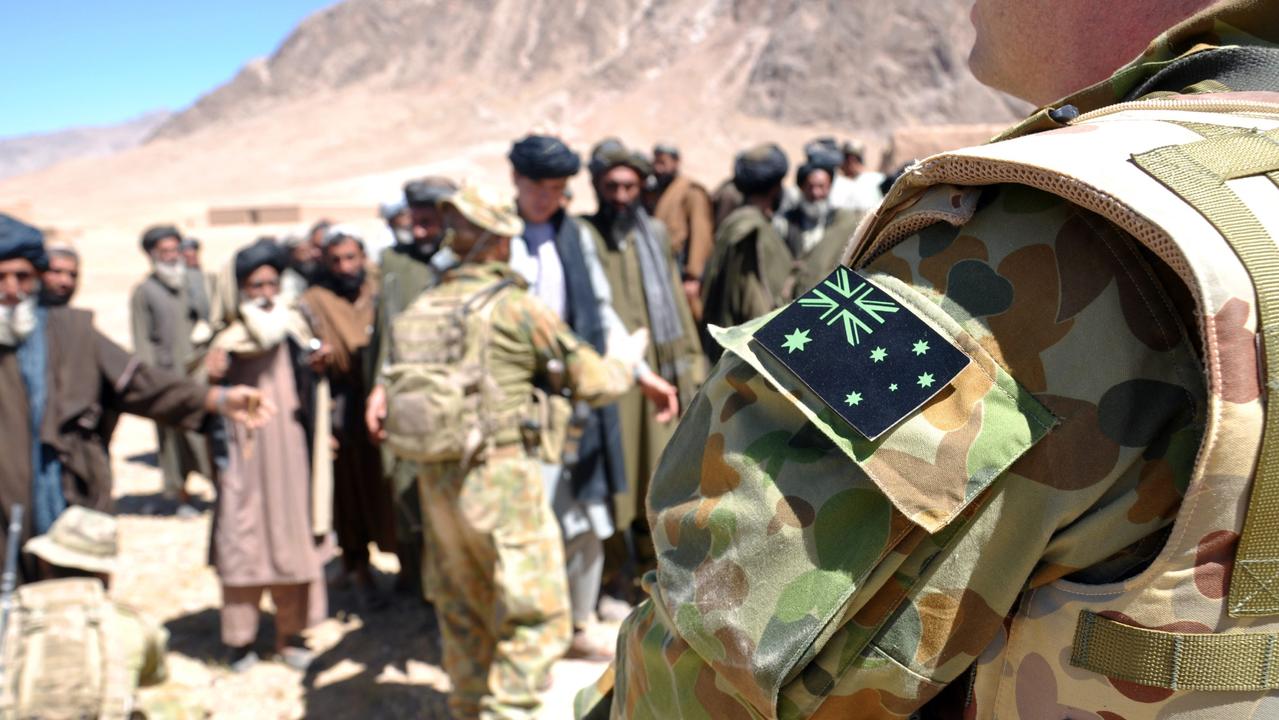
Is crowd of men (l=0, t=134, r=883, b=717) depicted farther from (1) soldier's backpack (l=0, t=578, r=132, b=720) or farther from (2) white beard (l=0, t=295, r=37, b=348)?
(1) soldier's backpack (l=0, t=578, r=132, b=720)

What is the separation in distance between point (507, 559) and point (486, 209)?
113 cm

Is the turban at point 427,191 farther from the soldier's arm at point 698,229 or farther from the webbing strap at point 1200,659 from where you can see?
the webbing strap at point 1200,659

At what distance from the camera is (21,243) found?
2.83 m

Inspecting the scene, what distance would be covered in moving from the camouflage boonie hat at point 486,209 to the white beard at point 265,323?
1309 millimetres

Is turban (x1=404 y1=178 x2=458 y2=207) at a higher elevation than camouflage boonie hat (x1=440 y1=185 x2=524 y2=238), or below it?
higher

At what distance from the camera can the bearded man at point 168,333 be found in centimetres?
652

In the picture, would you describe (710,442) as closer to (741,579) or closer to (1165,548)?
(741,579)

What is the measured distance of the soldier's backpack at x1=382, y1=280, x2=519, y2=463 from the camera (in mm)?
2771

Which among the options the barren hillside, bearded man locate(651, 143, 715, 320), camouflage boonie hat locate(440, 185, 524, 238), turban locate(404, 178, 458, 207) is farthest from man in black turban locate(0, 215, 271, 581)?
the barren hillside

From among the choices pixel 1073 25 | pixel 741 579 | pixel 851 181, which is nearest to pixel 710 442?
pixel 741 579

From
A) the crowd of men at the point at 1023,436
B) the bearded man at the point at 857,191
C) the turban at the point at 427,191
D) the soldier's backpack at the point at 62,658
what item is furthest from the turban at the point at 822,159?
the crowd of men at the point at 1023,436

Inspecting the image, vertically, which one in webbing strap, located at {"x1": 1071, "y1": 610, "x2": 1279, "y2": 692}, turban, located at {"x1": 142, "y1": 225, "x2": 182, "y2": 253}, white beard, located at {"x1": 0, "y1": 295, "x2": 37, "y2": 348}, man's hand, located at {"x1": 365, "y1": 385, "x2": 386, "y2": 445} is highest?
turban, located at {"x1": 142, "y1": 225, "x2": 182, "y2": 253}

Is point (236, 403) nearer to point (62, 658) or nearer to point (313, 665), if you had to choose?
point (62, 658)

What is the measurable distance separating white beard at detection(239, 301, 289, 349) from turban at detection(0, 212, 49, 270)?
961 mm
